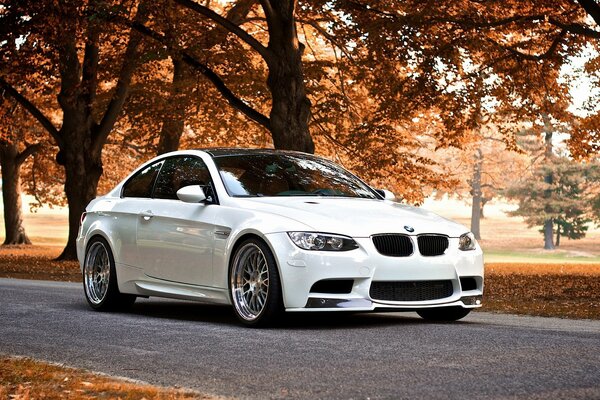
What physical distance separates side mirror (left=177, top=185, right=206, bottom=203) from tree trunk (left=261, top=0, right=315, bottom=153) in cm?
1228

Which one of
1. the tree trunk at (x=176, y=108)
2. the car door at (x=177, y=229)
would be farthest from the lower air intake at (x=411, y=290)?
the tree trunk at (x=176, y=108)

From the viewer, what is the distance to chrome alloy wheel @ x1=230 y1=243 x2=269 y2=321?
9633 millimetres

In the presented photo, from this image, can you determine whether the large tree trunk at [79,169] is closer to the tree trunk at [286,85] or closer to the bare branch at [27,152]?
the tree trunk at [286,85]

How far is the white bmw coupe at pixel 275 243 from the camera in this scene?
940 cm

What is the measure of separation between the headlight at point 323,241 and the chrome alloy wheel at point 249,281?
402mm

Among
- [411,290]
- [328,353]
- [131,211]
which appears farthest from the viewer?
[131,211]

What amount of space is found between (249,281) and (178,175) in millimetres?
2071

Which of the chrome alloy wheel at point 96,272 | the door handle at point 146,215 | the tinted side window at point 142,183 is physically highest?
the tinted side window at point 142,183

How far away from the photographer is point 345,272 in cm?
935

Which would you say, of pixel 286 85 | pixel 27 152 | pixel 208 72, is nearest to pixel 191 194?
pixel 286 85

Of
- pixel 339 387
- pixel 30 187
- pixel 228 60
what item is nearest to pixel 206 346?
pixel 339 387

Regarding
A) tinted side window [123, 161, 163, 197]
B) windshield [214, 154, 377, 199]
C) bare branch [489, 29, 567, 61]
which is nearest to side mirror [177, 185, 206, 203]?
windshield [214, 154, 377, 199]

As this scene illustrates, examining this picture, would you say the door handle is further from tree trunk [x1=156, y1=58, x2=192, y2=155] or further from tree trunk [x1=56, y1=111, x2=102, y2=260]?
tree trunk [x1=56, y1=111, x2=102, y2=260]

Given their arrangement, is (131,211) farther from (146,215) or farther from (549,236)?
(549,236)
